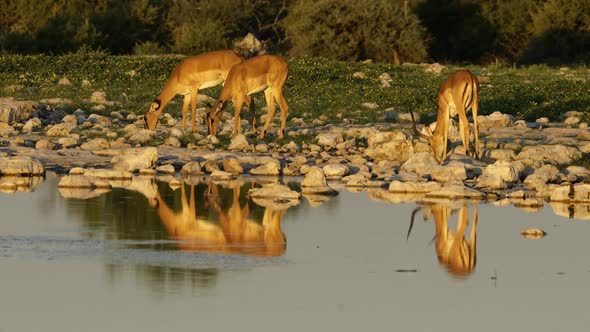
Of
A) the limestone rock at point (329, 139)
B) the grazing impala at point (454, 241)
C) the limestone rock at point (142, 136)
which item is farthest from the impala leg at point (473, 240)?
the limestone rock at point (142, 136)

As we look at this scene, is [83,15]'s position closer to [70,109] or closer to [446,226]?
[70,109]

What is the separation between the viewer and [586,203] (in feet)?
49.7

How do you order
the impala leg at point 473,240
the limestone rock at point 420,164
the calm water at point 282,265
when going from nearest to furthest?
the calm water at point 282,265 → the impala leg at point 473,240 → the limestone rock at point 420,164

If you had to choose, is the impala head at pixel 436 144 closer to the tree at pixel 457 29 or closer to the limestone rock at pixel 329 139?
the limestone rock at pixel 329 139

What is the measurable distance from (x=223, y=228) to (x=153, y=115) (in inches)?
362

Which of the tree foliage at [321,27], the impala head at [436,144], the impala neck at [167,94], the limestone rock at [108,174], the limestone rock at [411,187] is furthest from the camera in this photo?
the tree foliage at [321,27]

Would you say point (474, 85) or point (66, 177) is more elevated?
point (474, 85)

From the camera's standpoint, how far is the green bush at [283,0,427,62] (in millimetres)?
37812

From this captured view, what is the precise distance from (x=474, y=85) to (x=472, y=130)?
195cm

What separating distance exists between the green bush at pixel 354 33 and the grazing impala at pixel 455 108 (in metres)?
18.4

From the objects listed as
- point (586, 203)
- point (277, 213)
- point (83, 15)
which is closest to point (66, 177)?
point (277, 213)

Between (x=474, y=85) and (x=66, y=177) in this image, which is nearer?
(x=66, y=177)

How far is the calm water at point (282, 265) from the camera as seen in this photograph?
8.80 meters

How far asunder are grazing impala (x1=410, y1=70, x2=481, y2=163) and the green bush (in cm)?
1844
